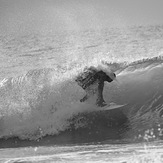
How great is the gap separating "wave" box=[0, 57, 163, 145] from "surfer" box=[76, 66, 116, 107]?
22 cm

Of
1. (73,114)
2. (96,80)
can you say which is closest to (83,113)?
(73,114)

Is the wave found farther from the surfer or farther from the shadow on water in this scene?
the surfer

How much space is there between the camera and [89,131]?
34.7ft

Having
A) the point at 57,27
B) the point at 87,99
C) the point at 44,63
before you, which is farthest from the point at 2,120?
the point at 57,27

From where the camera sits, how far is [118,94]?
12781 millimetres

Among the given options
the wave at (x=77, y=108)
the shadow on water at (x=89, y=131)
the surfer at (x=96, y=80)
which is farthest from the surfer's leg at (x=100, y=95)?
the shadow on water at (x=89, y=131)

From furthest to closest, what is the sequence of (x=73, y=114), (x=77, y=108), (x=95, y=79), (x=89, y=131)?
1. (x=77, y=108)
2. (x=73, y=114)
3. (x=95, y=79)
4. (x=89, y=131)

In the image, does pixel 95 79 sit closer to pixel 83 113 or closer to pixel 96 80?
pixel 96 80

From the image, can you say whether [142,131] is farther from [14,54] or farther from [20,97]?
[14,54]

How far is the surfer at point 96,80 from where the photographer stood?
1138 centimetres

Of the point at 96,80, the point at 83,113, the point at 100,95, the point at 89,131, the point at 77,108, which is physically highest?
the point at 96,80

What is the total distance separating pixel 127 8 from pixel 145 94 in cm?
7385

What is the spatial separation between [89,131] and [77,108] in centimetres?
127

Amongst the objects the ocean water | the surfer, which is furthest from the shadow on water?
the surfer
